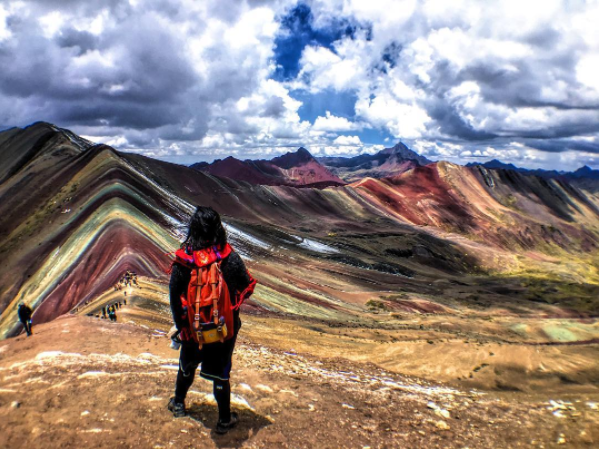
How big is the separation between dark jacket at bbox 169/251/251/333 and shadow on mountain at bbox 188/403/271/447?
1134mm

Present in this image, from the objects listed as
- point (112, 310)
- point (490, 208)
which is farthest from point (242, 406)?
point (490, 208)

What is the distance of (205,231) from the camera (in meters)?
4.07

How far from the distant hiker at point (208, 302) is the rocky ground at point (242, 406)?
46 centimetres

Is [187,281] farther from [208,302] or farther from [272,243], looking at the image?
[272,243]

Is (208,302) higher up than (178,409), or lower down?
higher up

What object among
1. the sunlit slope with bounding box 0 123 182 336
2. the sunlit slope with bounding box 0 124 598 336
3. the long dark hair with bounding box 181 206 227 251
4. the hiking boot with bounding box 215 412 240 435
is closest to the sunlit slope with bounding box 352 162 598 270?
the sunlit slope with bounding box 0 124 598 336

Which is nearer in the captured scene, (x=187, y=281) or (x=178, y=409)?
(x=187, y=281)

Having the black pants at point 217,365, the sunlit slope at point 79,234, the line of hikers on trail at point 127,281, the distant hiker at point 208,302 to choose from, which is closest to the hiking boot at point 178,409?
the distant hiker at point 208,302

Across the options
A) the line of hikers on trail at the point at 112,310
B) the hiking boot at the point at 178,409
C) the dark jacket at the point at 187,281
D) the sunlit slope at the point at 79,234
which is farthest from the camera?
the sunlit slope at the point at 79,234

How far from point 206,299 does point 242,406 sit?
190 centimetres

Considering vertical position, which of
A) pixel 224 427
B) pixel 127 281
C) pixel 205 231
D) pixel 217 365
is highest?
pixel 205 231

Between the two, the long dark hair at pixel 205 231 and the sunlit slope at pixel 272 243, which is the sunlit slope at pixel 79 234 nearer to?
the sunlit slope at pixel 272 243

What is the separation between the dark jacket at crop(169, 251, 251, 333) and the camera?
3.99 m

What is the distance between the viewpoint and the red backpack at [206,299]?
3885 millimetres
